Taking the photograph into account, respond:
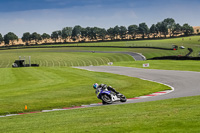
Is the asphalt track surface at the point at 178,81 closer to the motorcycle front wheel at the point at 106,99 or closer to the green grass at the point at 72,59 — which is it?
the motorcycle front wheel at the point at 106,99

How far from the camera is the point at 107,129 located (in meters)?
8.77

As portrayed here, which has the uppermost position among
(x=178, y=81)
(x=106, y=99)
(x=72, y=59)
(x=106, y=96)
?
(x=106, y=96)

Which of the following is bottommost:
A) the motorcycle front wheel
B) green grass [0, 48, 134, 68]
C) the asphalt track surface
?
green grass [0, 48, 134, 68]

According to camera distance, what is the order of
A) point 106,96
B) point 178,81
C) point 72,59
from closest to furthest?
1. point 106,96
2. point 178,81
3. point 72,59

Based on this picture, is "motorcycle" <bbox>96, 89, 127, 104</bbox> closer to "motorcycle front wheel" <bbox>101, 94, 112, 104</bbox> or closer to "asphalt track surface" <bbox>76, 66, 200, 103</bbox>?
"motorcycle front wheel" <bbox>101, 94, 112, 104</bbox>

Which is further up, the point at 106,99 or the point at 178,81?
the point at 106,99

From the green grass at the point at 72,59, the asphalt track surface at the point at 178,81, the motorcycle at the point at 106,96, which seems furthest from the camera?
the green grass at the point at 72,59

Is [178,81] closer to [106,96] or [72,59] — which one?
[106,96]

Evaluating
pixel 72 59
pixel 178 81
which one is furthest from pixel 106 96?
pixel 72 59

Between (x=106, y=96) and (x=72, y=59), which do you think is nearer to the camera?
(x=106, y=96)

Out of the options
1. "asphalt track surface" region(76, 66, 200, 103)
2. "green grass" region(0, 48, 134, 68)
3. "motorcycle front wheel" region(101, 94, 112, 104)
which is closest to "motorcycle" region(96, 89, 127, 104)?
"motorcycle front wheel" region(101, 94, 112, 104)

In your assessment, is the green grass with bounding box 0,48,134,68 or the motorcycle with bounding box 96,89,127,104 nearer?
the motorcycle with bounding box 96,89,127,104

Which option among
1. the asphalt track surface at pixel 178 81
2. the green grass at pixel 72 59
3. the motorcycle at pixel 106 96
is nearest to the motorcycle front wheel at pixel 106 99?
the motorcycle at pixel 106 96

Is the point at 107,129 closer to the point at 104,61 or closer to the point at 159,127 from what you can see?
the point at 159,127
